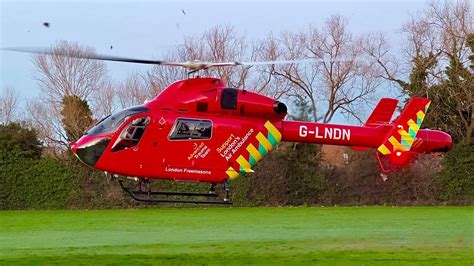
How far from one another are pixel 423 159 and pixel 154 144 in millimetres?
19338

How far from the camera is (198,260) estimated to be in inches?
600

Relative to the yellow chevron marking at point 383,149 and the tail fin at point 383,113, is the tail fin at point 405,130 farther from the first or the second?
the tail fin at point 383,113

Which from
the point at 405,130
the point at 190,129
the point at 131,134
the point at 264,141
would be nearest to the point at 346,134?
the point at 405,130

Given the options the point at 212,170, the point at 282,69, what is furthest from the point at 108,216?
the point at 212,170

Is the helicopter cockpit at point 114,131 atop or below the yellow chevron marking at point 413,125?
below

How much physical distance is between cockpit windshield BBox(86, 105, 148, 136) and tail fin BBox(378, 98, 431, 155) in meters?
3.98

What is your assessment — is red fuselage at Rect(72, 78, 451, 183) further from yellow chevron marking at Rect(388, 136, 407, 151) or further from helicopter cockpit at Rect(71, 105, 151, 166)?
yellow chevron marking at Rect(388, 136, 407, 151)

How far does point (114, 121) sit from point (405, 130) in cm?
467

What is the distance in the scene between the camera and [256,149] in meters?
13.8

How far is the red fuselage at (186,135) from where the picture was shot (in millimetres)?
13250

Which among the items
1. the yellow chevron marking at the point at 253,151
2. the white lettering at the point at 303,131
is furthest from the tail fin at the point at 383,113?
the yellow chevron marking at the point at 253,151

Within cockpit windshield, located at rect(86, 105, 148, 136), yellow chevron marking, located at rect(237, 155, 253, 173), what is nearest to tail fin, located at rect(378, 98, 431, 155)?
yellow chevron marking, located at rect(237, 155, 253, 173)

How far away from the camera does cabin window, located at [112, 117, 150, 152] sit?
43.3 ft

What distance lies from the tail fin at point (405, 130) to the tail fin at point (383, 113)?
7.8 inches
